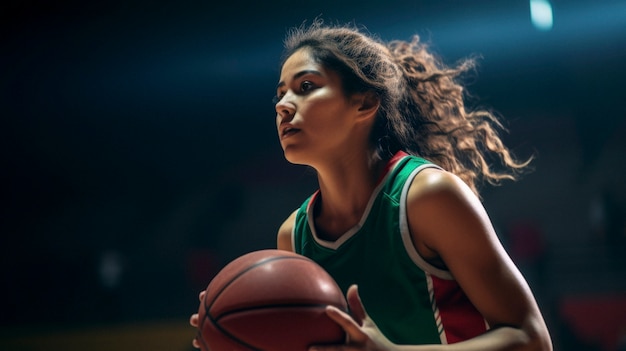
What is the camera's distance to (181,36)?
10.2 ft

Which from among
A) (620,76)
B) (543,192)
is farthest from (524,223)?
(620,76)

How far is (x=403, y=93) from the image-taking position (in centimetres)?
156

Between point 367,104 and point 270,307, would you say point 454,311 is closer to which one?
point 270,307

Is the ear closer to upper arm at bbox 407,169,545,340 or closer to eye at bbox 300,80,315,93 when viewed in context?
eye at bbox 300,80,315,93

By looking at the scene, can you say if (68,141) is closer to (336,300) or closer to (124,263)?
(124,263)

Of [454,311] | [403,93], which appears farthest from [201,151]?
[454,311]

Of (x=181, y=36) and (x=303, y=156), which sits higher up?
→ (x=181, y=36)

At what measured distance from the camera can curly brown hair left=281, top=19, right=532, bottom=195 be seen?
1.44 meters

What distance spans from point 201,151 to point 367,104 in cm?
198

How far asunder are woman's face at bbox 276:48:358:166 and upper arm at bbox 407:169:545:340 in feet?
0.78

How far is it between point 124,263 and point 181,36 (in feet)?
3.91

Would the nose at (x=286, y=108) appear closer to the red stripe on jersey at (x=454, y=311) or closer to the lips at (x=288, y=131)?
the lips at (x=288, y=131)

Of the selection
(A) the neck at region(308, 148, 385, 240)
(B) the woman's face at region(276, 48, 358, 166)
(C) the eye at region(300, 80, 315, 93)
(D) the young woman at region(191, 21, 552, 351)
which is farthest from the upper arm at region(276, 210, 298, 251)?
(C) the eye at region(300, 80, 315, 93)

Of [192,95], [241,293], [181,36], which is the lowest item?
[241,293]
